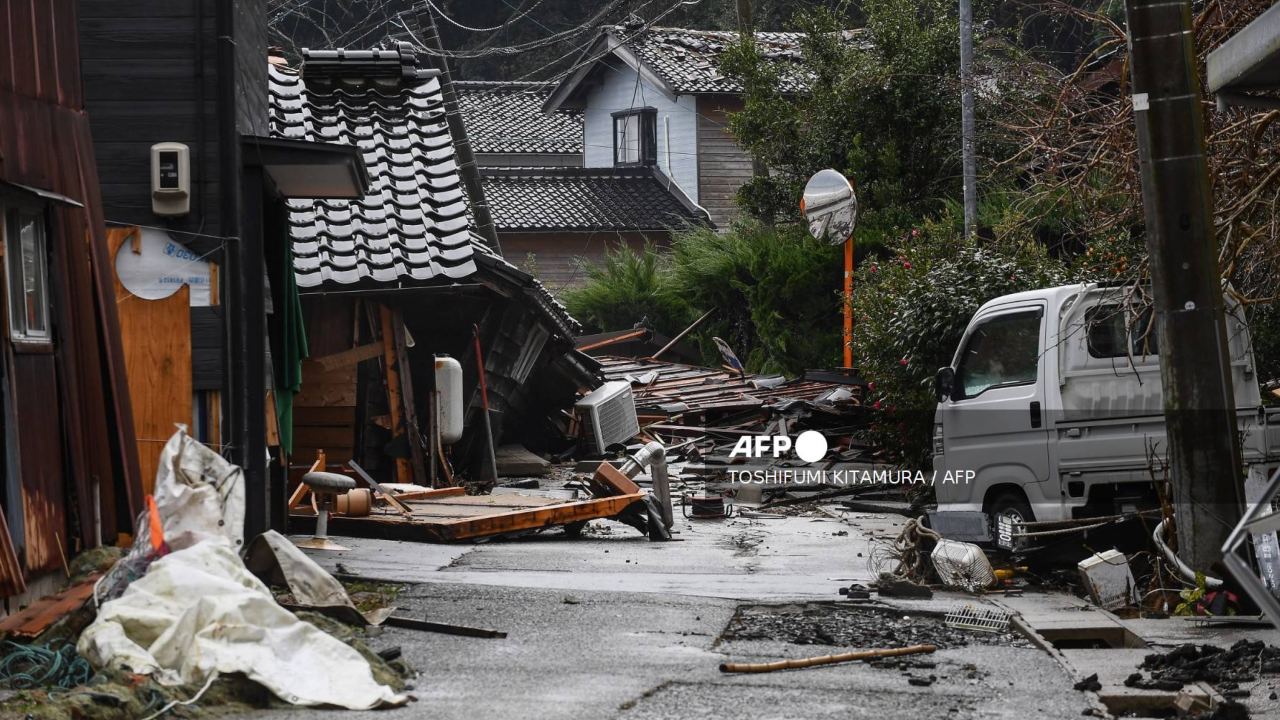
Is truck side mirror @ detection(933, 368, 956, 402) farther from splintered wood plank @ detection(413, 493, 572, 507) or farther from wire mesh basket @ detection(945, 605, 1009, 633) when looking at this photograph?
splintered wood plank @ detection(413, 493, 572, 507)

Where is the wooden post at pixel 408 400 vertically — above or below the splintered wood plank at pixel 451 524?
above

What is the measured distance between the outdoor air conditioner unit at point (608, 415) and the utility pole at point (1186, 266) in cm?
1340

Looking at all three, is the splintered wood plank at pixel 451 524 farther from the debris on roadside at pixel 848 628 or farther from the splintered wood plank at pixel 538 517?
the debris on roadside at pixel 848 628

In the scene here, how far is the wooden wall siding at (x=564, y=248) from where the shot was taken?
39000mm

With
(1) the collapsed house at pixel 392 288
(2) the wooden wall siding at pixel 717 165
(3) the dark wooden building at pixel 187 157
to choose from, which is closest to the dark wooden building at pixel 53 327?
(3) the dark wooden building at pixel 187 157

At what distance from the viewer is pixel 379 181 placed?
1570cm

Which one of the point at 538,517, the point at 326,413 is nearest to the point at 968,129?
the point at 326,413

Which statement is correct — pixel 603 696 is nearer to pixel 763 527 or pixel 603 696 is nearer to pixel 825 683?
pixel 825 683

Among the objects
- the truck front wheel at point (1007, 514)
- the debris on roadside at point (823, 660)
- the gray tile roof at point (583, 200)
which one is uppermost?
the gray tile roof at point (583, 200)

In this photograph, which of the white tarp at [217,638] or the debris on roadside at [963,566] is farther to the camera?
the debris on roadside at [963,566]

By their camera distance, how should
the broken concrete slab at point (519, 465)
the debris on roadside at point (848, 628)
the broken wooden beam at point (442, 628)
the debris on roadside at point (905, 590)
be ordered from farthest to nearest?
the broken concrete slab at point (519, 465), the debris on roadside at point (905, 590), the debris on roadside at point (848, 628), the broken wooden beam at point (442, 628)

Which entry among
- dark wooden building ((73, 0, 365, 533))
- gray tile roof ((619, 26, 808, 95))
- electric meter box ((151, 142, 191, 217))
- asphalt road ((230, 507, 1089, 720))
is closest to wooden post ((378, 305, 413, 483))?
asphalt road ((230, 507, 1089, 720))

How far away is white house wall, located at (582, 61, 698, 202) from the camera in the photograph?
133ft

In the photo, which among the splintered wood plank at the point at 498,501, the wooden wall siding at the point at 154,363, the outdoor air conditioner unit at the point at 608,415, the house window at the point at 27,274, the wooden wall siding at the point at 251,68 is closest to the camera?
the house window at the point at 27,274
